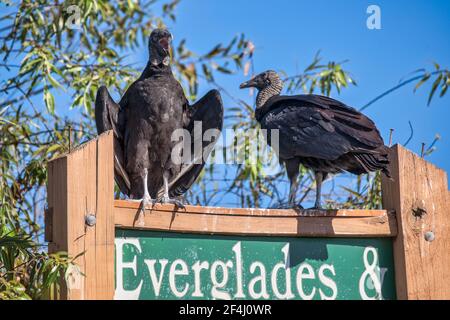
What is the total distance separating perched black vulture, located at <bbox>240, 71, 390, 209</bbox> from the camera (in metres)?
4.55

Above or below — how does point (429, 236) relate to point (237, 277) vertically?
above

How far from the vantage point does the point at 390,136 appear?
173 inches

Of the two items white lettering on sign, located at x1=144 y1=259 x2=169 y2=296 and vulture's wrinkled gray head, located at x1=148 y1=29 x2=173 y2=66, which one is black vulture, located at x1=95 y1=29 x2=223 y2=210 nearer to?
vulture's wrinkled gray head, located at x1=148 y1=29 x2=173 y2=66

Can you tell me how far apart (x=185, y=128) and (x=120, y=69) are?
2.55m

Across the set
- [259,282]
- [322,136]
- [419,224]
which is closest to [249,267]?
[259,282]

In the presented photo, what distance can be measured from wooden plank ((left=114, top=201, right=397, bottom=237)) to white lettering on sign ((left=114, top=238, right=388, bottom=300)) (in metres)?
0.07

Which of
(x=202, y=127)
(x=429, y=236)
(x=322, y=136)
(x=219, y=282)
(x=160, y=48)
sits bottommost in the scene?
(x=219, y=282)

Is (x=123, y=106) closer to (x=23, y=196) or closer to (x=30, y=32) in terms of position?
(x=23, y=196)

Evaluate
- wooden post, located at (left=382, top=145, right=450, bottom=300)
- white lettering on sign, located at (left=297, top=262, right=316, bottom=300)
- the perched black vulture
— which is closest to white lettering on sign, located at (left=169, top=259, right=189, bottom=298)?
white lettering on sign, located at (left=297, top=262, right=316, bottom=300)

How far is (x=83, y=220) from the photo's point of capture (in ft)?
11.5

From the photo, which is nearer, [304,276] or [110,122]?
[304,276]

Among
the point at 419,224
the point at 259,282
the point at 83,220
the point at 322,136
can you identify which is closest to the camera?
the point at 83,220

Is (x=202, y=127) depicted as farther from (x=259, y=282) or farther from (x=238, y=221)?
(x=259, y=282)

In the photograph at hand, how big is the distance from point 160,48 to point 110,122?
61cm
